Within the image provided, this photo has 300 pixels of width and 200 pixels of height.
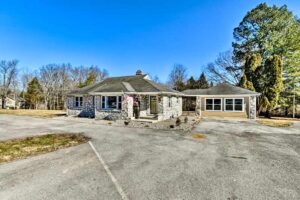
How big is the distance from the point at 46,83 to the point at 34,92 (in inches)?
151

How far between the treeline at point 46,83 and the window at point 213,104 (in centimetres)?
2807

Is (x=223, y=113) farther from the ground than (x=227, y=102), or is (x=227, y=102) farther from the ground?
(x=227, y=102)

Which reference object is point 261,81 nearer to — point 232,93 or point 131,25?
point 232,93

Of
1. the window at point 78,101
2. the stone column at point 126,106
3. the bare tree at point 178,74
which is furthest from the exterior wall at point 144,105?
the bare tree at point 178,74

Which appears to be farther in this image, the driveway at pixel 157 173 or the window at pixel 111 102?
the window at pixel 111 102

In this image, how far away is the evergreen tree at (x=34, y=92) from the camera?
3856 cm

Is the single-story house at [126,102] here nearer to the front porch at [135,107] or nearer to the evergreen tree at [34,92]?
the front porch at [135,107]

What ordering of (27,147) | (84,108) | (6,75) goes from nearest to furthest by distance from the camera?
1. (27,147)
2. (84,108)
3. (6,75)

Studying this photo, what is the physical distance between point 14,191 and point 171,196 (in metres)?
3.42

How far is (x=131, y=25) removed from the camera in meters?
21.2

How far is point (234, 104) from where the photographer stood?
63.1ft

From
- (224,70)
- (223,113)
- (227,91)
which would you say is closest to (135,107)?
(223,113)

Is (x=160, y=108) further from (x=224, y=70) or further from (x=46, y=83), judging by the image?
(x=46, y=83)

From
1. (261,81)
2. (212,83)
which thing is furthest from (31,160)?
(212,83)
